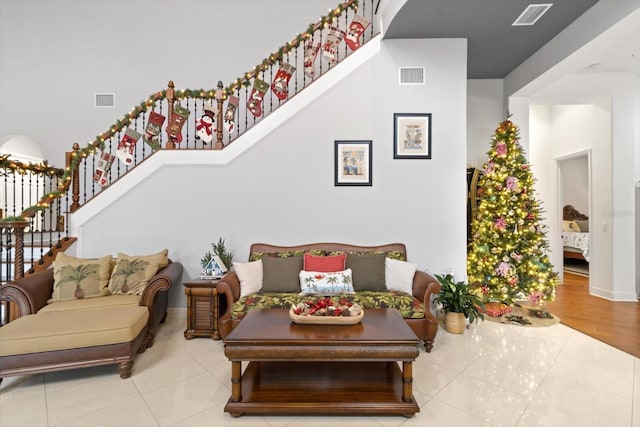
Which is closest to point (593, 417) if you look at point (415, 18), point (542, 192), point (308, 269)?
point (308, 269)

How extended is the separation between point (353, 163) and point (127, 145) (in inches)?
124

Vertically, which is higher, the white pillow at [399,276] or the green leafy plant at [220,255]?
the green leafy plant at [220,255]

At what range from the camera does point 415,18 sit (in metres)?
3.53

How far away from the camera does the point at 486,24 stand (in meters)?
3.60

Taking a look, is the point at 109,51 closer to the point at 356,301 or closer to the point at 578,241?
the point at 356,301

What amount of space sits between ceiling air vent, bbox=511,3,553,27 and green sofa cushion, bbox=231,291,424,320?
3430 mm

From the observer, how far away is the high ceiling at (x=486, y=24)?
128 inches

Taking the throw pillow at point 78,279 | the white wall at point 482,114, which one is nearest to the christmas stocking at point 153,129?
the throw pillow at point 78,279

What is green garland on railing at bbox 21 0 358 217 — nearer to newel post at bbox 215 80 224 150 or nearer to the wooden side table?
newel post at bbox 215 80 224 150

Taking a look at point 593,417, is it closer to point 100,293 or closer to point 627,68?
point 100,293

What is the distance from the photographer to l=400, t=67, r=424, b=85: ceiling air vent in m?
4.02

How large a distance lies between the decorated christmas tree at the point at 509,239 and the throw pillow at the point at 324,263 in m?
2.03

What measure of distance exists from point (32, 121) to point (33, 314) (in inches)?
176

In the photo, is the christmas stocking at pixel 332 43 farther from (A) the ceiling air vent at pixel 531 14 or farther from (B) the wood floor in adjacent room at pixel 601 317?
(B) the wood floor in adjacent room at pixel 601 317
